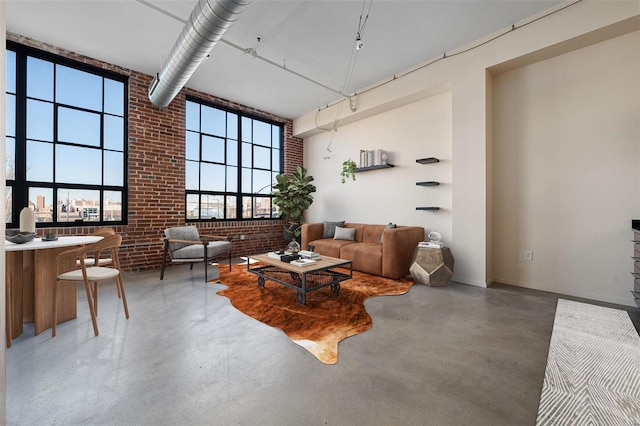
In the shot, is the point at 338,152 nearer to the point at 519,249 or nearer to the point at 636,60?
the point at 519,249

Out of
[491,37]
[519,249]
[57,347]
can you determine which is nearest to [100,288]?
[57,347]

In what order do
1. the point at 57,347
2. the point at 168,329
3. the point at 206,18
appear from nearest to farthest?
1. the point at 57,347
2. the point at 168,329
3. the point at 206,18

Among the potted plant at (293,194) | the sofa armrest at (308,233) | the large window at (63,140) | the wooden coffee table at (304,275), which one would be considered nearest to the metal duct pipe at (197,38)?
the large window at (63,140)

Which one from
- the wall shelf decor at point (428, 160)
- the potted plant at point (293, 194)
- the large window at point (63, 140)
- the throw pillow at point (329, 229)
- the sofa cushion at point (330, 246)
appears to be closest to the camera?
the large window at point (63, 140)

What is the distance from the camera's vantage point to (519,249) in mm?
3822

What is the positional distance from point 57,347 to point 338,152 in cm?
535

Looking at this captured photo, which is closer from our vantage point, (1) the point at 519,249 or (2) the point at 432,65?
(1) the point at 519,249

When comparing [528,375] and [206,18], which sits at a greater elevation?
→ [206,18]

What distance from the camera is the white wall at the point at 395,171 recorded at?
4.52 m

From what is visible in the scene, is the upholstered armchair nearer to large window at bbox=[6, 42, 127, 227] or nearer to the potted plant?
large window at bbox=[6, 42, 127, 227]

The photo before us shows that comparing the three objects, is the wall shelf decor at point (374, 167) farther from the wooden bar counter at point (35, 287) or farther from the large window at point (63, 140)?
the wooden bar counter at point (35, 287)

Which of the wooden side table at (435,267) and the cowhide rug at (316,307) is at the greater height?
the wooden side table at (435,267)

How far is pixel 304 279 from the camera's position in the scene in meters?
2.98

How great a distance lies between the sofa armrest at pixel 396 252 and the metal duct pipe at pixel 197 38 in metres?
3.20
